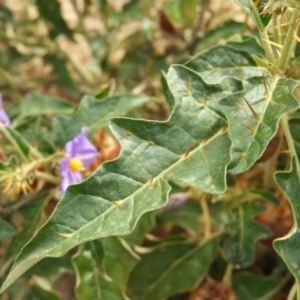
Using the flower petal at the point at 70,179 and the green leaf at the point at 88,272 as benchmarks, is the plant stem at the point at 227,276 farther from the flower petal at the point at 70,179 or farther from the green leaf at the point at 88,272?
the flower petal at the point at 70,179

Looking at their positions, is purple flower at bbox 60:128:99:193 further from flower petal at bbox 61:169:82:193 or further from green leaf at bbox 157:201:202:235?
green leaf at bbox 157:201:202:235

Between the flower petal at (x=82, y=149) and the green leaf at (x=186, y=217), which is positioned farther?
the green leaf at (x=186, y=217)

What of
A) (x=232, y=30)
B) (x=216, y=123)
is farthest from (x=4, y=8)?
(x=216, y=123)

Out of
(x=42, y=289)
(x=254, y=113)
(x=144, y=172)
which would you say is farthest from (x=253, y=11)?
(x=42, y=289)

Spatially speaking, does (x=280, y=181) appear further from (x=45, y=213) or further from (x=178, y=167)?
(x=45, y=213)

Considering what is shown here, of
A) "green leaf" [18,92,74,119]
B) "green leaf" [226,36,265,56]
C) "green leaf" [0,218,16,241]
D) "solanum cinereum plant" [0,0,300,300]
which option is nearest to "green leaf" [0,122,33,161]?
"solanum cinereum plant" [0,0,300,300]

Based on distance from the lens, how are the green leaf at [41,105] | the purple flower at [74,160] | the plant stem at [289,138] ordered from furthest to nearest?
the green leaf at [41,105]
the purple flower at [74,160]
the plant stem at [289,138]

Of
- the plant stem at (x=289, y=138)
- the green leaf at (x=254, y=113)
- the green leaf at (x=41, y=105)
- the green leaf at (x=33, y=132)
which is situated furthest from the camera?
the green leaf at (x=41, y=105)

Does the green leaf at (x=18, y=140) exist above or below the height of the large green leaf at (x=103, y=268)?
above

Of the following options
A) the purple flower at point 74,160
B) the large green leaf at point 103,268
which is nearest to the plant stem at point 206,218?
the large green leaf at point 103,268
